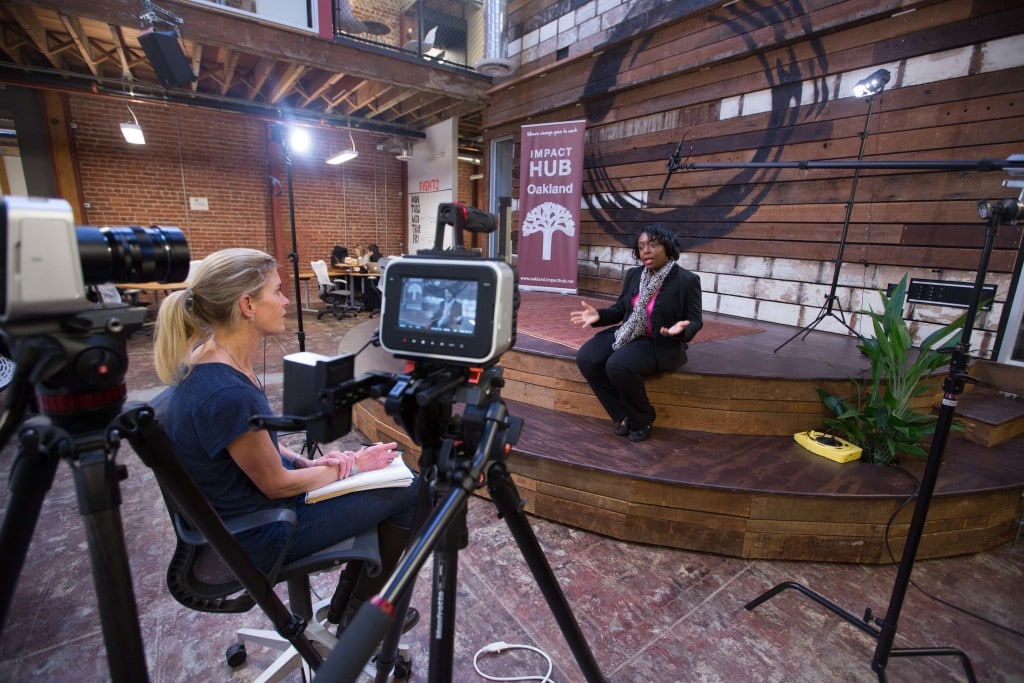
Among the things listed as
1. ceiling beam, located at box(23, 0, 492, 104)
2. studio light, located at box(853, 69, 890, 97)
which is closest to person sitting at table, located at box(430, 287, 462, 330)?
studio light, located at box(853, 69, 890, 97)

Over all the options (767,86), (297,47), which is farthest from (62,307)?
(297,47)

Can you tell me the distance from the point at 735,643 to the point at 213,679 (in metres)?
1.58

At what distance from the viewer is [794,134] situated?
12.1 feet

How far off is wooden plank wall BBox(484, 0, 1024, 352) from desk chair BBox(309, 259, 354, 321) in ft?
12.7

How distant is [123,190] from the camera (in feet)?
22.6

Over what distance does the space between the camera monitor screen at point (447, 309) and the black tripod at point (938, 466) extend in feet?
3.91

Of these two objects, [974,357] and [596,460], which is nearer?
[596,460]

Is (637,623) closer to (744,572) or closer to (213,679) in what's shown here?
(744,572)

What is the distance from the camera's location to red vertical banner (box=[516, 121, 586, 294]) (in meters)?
5.01

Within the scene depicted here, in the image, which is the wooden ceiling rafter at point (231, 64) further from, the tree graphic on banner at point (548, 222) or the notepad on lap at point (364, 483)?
the notepad on lap at point (364, 483)

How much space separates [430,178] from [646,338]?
6913 millimetres

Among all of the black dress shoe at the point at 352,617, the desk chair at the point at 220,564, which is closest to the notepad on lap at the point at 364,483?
the desk chair at the point at 220,564

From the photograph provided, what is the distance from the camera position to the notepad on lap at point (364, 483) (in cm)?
120

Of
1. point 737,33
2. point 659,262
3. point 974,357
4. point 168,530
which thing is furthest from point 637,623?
point 737,33
